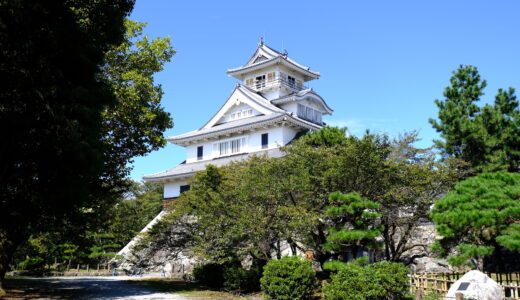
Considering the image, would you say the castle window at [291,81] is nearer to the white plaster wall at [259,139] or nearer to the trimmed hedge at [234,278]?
the white plaster wall at [259,139]

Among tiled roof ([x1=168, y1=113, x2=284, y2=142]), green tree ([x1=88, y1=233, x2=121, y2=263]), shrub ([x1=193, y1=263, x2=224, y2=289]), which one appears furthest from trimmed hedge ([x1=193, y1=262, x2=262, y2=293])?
tiled roof ([x1=168, y1=113, x2=284, y2=142])

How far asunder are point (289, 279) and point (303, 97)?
23.7m

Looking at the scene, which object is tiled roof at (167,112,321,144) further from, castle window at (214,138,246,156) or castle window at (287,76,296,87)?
castle window at (287,76,296,87)

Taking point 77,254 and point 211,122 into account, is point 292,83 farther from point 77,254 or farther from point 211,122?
point 77,254

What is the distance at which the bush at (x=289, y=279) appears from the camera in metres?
13.8

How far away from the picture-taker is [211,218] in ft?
58.1

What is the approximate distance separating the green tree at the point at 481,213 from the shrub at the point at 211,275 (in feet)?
31.5

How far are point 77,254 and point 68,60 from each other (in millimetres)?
23630

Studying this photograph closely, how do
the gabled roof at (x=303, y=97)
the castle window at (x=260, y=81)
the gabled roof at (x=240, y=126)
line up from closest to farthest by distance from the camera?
the gabled roof at (x=240, y=126), the gabled roof at (x=303, y=97), the castle window at (x=260, y=81)

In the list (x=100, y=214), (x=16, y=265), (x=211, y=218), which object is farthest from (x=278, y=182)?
(x=16, y=265)

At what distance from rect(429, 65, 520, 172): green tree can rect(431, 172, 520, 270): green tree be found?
6.18 metres

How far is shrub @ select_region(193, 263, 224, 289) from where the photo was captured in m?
18.9

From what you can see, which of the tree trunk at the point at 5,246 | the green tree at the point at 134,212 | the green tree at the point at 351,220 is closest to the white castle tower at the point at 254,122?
the green tree at the point at 134,212

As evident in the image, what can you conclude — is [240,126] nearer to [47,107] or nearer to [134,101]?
[134,101]
